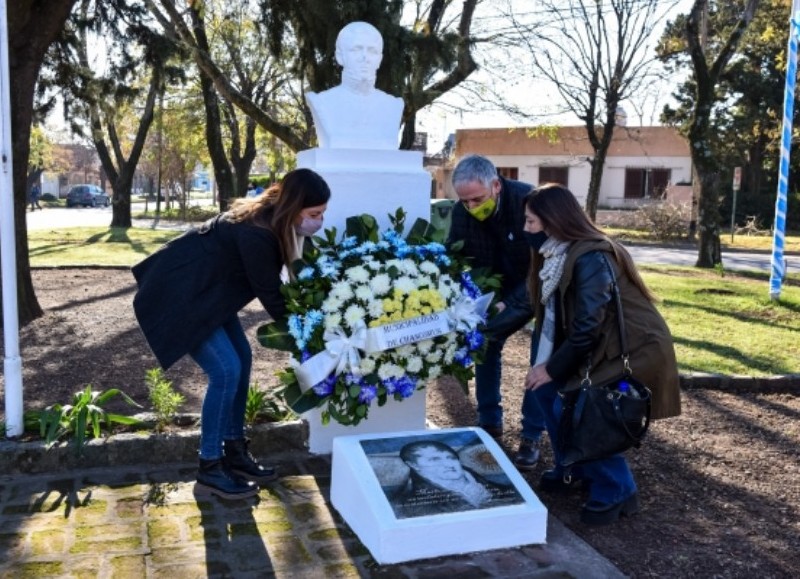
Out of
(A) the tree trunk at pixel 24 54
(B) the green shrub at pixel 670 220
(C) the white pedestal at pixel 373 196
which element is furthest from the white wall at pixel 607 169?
(C) the white pedestal at pixel 373 196

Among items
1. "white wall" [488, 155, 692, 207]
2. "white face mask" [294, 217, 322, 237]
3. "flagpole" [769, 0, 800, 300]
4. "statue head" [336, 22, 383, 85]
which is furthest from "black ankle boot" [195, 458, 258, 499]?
"white wall" [488, 155, 692, 207]

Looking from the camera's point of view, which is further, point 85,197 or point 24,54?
point 85,197

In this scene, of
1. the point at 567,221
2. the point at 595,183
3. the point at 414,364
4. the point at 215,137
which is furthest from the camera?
the point at 595,183

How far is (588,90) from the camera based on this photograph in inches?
916

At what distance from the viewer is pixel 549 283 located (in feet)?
12.0

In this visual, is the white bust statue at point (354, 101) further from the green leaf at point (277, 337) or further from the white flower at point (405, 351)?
the white flower at point (405, 351)

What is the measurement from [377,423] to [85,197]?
2080 inches

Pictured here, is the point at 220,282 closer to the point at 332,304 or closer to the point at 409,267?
the point at 332,304

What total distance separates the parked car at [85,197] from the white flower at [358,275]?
5306 centimetres

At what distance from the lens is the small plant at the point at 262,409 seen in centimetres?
462

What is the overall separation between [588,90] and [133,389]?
66.1ft

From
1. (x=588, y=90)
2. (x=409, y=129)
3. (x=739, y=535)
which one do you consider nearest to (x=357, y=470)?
(x=739, y=535)

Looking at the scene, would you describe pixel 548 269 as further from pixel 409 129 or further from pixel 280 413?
pixel 409 129

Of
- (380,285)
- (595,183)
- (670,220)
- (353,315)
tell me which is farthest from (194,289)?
(670,220)
